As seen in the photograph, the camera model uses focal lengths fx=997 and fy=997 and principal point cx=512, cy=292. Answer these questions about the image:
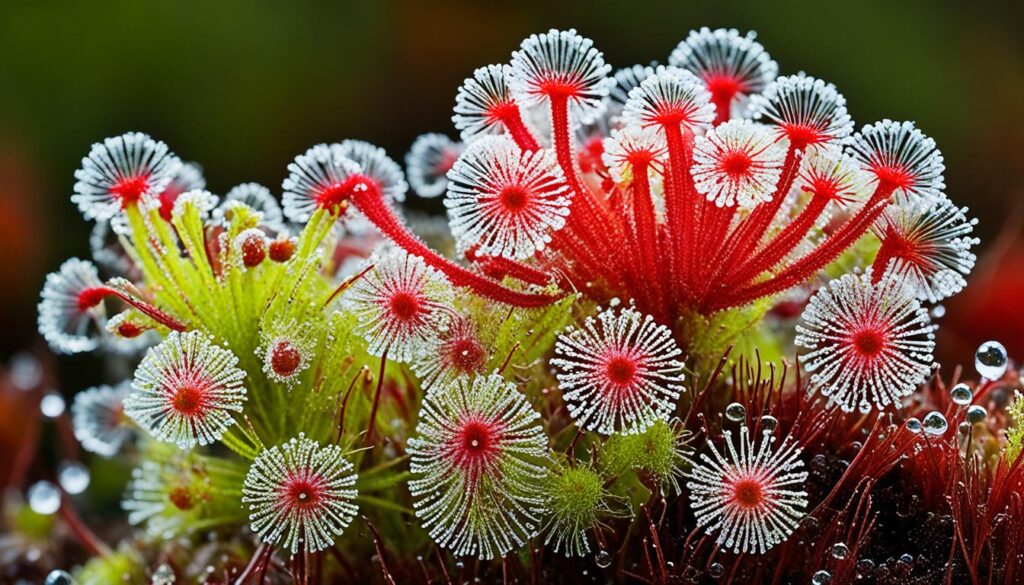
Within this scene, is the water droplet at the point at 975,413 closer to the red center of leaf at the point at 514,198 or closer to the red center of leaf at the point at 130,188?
the red center of leaf at the point at 514,198

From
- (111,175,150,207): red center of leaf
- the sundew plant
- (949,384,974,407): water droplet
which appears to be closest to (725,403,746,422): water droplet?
the sundew plant

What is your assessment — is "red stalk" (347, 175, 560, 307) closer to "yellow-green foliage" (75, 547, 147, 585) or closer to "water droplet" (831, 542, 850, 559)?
"water droplet" (831, 542, 850, 559)

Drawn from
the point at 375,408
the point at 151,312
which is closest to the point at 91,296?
Answer: the point at 151,312

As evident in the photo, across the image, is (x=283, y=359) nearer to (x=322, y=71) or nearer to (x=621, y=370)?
(x=621, y=370)

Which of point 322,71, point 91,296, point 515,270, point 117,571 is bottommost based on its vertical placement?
point 117,571

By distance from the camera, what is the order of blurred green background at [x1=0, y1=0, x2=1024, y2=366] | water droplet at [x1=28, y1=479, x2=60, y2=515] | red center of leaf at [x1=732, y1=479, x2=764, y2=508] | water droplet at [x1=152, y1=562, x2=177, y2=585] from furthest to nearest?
blurred green background at [x1=0, y1=0, x2=1024, y2=366], water droplet at [x1=28, y1=479, x2=60, y2=515], water droplet at [x1=152, y1=562, x2=177, y2=585], red center of leaf at [x1=732, y1=479, x2=764, y2=508]

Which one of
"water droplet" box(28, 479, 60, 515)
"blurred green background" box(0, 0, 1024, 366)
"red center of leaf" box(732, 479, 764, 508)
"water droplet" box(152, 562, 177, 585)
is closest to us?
"red center of leaf" box(732, 479, 764, 508)
